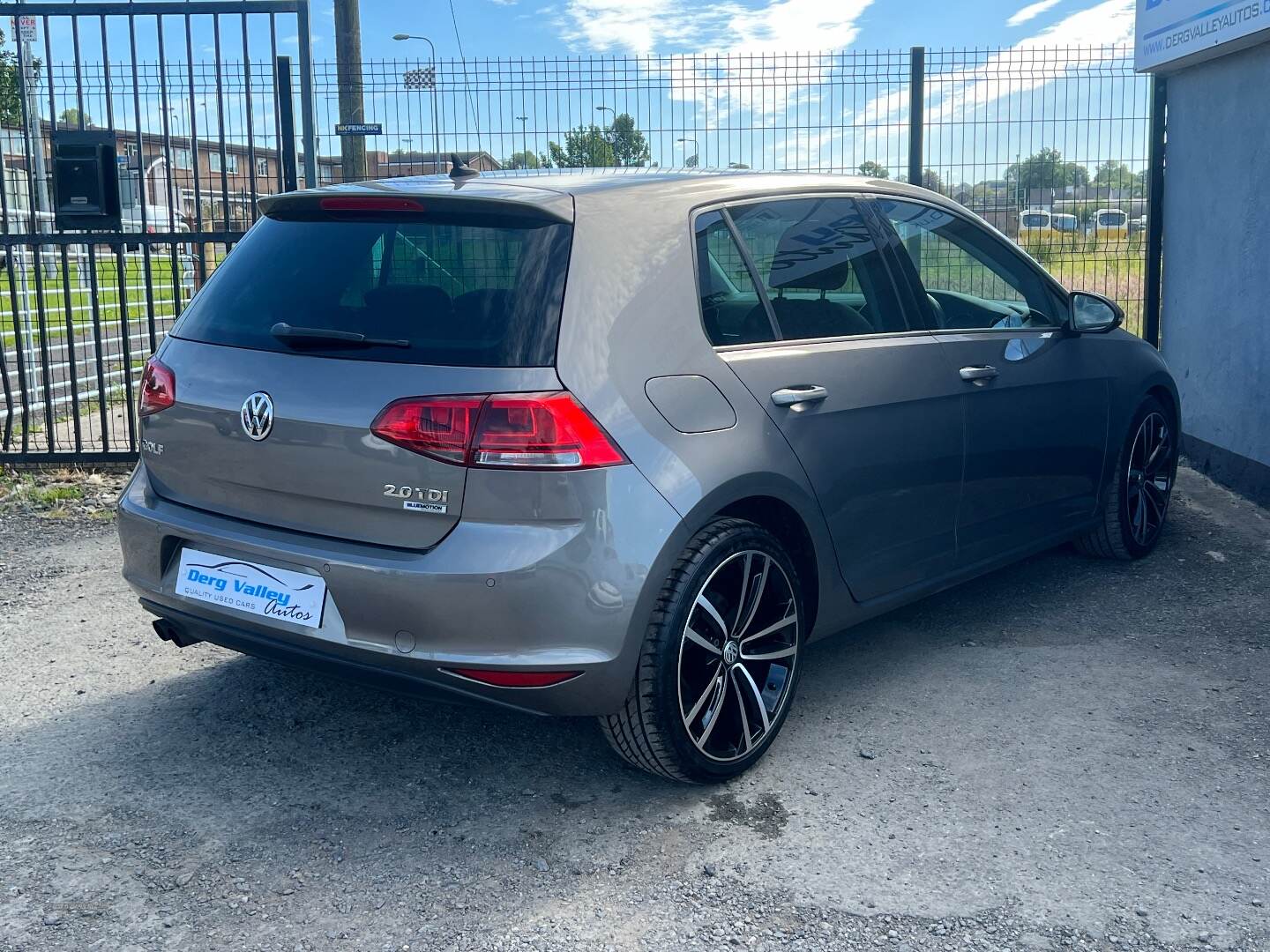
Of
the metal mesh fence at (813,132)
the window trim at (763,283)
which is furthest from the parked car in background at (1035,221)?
the window trim at (763,283)

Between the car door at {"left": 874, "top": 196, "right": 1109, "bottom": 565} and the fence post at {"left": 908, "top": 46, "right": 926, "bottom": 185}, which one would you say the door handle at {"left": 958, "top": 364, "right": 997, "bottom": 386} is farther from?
the fence post at {"left": 908, "top": 46, "right": 926, "bottom": 185}

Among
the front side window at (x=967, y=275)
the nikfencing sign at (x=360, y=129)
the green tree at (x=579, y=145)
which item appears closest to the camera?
the front side window at (x=967, y=275)

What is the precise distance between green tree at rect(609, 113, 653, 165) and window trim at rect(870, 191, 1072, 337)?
3641mm

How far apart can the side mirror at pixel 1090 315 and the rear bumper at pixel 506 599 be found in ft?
8.41

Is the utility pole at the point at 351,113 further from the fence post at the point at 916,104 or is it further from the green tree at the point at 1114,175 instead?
Answer: the green tree at the point at 1114,175

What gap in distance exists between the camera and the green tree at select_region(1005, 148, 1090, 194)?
866cm

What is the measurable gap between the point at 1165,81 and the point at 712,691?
7.00 m

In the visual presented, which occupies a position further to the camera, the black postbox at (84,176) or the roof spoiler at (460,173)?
the black postbox at (84,176)

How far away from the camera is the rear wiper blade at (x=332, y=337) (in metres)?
3.24

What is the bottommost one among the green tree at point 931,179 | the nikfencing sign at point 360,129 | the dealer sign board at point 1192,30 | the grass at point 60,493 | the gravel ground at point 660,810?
the gravel ground at point 660,810

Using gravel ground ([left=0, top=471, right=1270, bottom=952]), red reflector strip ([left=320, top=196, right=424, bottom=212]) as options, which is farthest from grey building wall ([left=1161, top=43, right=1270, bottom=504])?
red reflector strip ([left=320, top=196, right=424, bottom=212])

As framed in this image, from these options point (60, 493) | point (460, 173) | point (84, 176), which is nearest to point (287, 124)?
point (84, 176)

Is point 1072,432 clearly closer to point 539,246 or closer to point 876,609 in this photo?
point 876,609

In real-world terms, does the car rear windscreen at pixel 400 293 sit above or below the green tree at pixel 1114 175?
below
